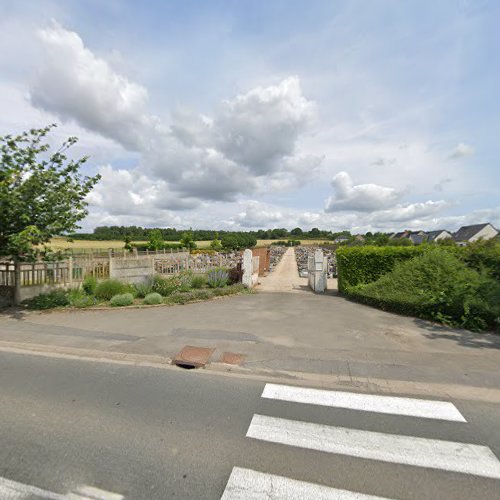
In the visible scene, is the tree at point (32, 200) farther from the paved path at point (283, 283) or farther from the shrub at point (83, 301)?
the paved path at point (283, 283)

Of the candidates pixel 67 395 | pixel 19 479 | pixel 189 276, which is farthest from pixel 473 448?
pixel 189 276

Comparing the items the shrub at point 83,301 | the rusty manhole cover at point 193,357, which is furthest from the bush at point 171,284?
the rusty manhole cover at point 193,357

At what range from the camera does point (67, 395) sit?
12.4 ft

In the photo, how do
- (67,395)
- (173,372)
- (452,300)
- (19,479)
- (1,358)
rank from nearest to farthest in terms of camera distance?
(19,479) < (67,395) < (173,372) < (1,358) < (452,300)

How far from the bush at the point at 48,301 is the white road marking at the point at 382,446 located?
828 cm

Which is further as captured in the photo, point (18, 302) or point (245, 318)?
point (18, 302)

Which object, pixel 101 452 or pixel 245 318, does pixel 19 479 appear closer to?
pixel 101 452

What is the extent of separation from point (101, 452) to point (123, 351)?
2.79 m

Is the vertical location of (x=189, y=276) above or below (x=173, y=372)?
above

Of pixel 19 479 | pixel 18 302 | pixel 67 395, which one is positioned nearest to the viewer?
pixel 19 479

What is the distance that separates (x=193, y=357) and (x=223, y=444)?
230 centimetres

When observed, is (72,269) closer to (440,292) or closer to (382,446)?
(382,446)

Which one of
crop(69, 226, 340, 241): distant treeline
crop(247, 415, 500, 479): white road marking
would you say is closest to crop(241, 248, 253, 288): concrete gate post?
crop(247, 415, 500, 479): white road marking

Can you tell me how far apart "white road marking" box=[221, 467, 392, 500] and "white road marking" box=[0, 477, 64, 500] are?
4.65 feet
